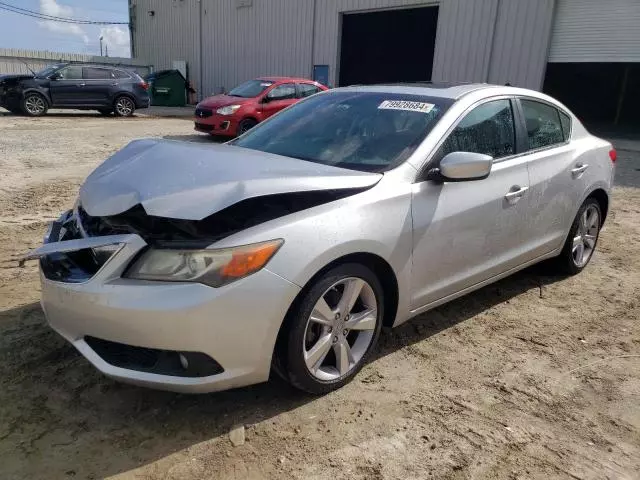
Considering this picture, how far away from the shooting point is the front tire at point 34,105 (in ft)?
56.4

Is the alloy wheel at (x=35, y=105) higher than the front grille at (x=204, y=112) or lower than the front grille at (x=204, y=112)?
lower

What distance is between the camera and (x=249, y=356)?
2.44 metres

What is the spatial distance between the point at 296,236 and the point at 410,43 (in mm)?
22888

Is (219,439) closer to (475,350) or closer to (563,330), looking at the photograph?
(475,350)

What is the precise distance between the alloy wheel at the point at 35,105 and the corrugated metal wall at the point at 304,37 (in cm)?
1008

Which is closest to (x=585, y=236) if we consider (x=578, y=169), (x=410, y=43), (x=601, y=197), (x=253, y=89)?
(x=601, y=197)

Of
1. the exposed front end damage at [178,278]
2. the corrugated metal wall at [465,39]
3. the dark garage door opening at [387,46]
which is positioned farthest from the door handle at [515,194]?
the dark garage door opening at [387,46]

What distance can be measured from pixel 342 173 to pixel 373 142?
1.77 feet

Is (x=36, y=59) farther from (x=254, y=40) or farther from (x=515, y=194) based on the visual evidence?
(x=515, y=194)

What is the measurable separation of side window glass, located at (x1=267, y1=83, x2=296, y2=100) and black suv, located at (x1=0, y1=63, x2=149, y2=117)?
7.50 metres

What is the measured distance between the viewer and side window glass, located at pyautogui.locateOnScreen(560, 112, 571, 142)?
437 centimetres

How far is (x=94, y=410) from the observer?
266cm

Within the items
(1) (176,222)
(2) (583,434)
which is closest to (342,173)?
(1) (176,222)

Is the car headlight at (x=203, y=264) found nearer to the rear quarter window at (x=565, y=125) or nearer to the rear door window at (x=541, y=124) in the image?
the rear door window at (x=541, y=124)
